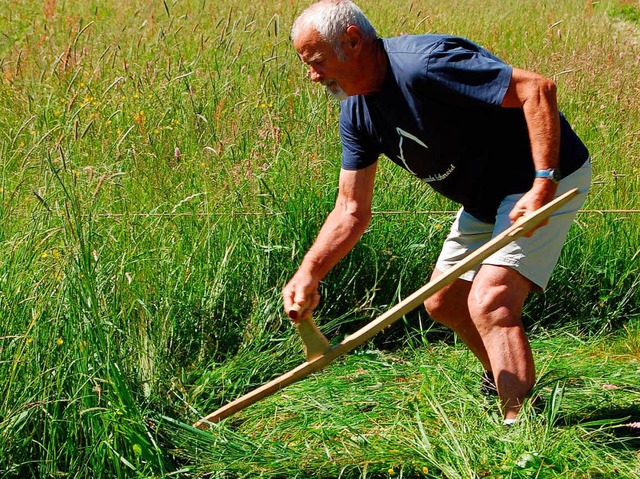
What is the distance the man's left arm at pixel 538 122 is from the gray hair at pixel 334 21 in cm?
51

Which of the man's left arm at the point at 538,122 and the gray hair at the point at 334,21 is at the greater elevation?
the gray hair at the point at 334,21

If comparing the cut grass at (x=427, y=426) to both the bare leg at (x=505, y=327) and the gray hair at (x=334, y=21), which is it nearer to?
the bare leg at (x=505, y=327)

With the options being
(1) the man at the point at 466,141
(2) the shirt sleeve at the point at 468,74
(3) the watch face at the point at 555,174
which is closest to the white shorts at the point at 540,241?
(1) the man at the point at 466,141

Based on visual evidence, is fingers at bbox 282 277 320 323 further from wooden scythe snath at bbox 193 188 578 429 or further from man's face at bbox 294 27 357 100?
man's face at bbox 294 27 357 100

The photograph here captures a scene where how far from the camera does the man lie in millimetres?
2795

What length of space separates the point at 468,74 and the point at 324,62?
1.50ft

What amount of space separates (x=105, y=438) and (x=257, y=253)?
1290 mm

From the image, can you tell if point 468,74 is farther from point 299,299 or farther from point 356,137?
point 299,299

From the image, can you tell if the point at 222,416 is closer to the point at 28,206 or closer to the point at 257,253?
the point at 257,253

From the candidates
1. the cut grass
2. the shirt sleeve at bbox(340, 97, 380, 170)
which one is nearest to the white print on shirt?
the shirt sleeve at bbox(340, 97, 380, 170)

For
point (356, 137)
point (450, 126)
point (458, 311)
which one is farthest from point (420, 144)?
point (458, 311)

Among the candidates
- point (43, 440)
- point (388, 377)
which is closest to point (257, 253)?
point (388, 377)

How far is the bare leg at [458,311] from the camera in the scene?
3.37 meters

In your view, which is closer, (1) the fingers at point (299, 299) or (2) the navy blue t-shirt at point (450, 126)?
(2) the navy blue t-shirt at point (450, 126)
